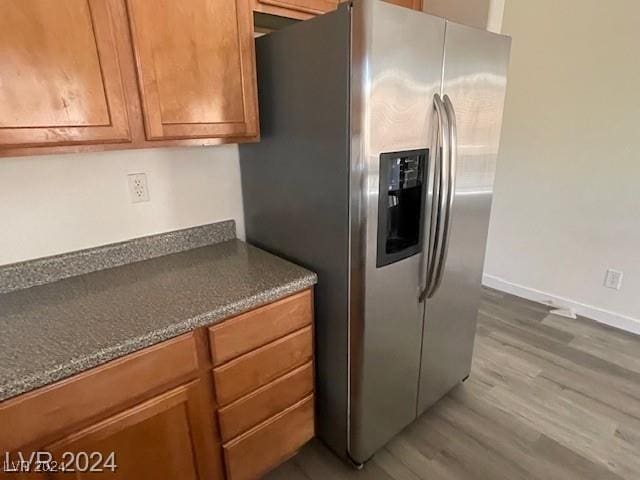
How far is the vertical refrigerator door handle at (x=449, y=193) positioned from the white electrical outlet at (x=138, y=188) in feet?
3.95

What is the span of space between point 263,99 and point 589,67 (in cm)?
225

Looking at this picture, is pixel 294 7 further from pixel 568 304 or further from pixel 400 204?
pixel 568 304

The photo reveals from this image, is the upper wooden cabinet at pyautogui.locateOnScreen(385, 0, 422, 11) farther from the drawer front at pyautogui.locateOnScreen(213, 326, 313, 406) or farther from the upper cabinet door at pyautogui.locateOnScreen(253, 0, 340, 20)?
the drawer front at pyautogui.locateOnScreen(213, 326, 313, 406)

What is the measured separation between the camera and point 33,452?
0.91 meters

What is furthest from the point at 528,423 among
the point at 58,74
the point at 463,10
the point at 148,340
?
the point at 58,74

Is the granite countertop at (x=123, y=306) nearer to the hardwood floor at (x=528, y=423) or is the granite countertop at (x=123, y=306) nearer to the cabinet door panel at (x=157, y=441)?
the cabinet door panel at (x=157, y=441)

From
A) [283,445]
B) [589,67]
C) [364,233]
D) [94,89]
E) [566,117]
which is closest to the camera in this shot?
[94,89]

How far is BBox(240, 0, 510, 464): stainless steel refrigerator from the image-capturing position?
1.18 meters

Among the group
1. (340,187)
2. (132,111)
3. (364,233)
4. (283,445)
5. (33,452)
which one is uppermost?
(132,111)

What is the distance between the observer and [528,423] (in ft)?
6.00

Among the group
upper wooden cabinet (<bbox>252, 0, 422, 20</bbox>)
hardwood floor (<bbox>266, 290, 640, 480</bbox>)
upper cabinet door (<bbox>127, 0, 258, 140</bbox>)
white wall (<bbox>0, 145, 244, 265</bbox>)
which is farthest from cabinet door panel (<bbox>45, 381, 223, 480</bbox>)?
upper wooden cabinet (<bbox>252, 0, 422, 20</bbox>)

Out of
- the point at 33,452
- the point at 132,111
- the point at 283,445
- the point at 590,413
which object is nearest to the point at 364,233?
the point at 132,111

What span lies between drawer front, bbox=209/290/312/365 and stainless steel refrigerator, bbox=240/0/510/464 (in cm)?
11

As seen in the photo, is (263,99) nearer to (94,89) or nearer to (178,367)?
(94,89)
